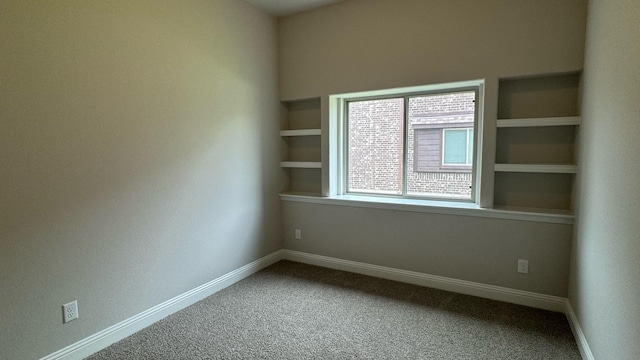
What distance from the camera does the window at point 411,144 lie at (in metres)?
3.09

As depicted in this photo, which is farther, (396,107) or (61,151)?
(396,107)

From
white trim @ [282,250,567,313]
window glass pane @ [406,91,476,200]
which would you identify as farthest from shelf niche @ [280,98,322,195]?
window glass pane @ [406,91,476,200]

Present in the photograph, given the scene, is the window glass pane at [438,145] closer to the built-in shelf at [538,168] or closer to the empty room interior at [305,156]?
the empty room interior at [305,156]

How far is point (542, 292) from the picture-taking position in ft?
8.65

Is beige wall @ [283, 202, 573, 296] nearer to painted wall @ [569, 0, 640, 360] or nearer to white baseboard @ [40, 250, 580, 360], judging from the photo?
white baseboard @ [40, 250, 580, 360]

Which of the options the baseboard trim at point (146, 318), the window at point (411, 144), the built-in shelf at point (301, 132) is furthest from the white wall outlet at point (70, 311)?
the window at point (411, 144)

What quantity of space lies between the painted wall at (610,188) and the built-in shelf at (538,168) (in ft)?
0.43

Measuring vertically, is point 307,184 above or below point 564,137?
below

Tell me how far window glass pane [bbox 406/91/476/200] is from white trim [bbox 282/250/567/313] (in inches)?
31.6

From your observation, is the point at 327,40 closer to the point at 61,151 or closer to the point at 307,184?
the point at 307,184

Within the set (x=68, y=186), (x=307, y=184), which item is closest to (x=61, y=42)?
(x=68, y=186)

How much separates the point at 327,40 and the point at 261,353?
2975 millimetres

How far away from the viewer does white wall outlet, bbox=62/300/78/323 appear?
6.61ft

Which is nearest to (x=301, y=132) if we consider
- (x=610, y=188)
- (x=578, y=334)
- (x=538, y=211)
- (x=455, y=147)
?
(x=455, y=147)
